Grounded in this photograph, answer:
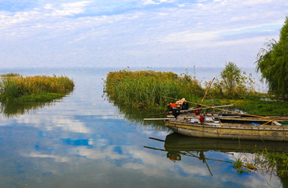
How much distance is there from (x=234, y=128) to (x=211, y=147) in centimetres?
147

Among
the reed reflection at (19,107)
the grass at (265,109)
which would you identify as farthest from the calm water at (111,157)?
the grass at (265,109)

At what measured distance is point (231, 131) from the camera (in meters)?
11.7

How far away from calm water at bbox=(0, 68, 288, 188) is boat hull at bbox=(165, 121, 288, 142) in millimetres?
362

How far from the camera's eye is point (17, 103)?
74.8 feet

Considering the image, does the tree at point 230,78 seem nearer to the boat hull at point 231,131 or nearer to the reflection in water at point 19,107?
the boat hull at point 231,131

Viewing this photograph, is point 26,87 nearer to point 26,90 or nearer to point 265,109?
point 26,90

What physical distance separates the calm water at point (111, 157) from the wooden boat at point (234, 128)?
41 cm

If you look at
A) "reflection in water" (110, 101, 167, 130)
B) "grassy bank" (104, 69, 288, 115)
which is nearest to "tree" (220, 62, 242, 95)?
"grassy bank" (104, 69, 288, 115)

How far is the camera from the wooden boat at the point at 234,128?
1141 cm

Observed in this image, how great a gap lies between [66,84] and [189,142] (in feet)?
81.8

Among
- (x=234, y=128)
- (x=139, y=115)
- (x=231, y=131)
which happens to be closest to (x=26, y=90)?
(x=139, y=115)

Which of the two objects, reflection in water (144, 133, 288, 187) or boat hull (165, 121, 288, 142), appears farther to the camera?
boat hull (165, 121, 288, 142)

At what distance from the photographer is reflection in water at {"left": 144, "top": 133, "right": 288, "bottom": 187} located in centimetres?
1020

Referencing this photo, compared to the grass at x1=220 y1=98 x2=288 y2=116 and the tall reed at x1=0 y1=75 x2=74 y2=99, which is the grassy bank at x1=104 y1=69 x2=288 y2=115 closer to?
the grass at x1=220 y1=98 x2=288 y2=116
